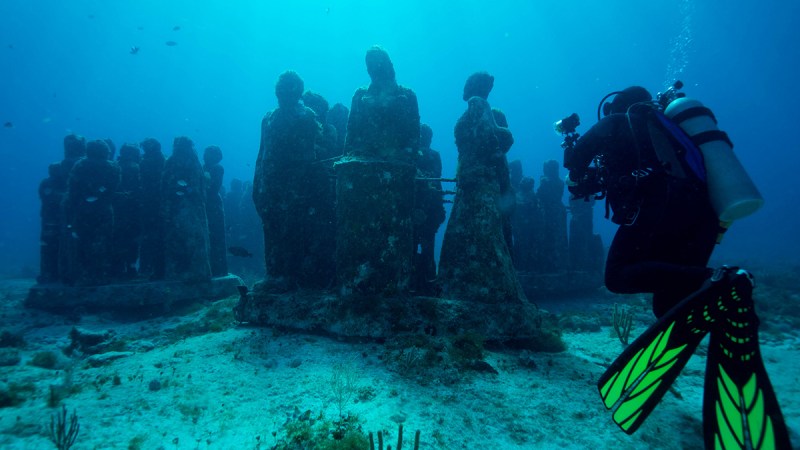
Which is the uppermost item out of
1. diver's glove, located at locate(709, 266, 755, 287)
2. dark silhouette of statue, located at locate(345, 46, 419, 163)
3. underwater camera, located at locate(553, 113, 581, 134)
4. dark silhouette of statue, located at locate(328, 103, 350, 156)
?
dark silhouette of statue, located at locate(328, 103, 350, 156)

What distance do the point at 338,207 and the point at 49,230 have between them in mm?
12790

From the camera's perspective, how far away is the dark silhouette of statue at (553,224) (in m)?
15.9

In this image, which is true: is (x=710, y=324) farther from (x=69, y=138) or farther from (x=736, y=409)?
Answer: (x=69, y=138)

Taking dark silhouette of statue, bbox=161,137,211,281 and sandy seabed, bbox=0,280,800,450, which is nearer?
sandy seabed, bbox=0,280,800,450

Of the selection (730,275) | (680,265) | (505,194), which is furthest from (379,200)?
(730,275)

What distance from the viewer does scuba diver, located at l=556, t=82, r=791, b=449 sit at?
2.53 meters

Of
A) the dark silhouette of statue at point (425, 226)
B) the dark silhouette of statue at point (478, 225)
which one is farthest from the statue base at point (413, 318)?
the dark silhouette of statue at point (425, 226)

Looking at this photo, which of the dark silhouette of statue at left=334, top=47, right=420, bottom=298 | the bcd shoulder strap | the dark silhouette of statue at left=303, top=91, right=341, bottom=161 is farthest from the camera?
the dark silhouette of statue at left=303, top=91, right=341, bottom=161

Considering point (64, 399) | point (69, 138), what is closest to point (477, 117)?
point (64, 399)

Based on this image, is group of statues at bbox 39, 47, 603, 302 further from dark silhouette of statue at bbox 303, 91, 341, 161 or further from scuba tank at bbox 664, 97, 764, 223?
scuba tank at bbox 664, 97, 764, 223

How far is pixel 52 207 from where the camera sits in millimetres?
13906

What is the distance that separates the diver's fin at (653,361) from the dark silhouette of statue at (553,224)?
43.9 feet

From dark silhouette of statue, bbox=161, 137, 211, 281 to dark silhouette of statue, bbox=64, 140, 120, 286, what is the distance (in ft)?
5.26

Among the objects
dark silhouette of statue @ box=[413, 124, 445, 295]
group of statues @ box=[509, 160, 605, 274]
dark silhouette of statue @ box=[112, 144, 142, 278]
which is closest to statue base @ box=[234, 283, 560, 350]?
dark silhouette of statue @ box=[413, 124, 445, 295]
